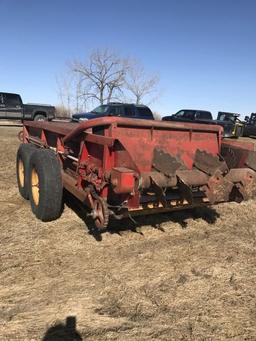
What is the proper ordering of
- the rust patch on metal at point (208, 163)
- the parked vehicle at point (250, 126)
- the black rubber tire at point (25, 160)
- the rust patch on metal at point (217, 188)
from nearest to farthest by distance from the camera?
the rust patch on metal at point (217, 188) → the rust patch on metal at point (208, 163) → the black rubber tire at point (25, 160) → the parked vehicle at point (250, 126)

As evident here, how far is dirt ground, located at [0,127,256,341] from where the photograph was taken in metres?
3.04

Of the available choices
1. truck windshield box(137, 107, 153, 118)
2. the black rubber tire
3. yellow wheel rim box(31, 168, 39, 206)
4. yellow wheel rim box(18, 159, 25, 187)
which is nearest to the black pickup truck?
truck windshield box(137, 107, 153, 118)

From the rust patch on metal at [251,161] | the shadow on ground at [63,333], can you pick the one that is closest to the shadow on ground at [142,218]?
the rust patch on metal at [251,161]

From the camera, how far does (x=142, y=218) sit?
561 cm

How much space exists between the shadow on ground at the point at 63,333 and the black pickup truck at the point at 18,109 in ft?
63.4

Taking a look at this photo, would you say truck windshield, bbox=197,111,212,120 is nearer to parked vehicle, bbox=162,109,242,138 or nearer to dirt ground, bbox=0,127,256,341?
parked vehicle, bbox=162,109,242,138

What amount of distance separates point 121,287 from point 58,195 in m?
1.78

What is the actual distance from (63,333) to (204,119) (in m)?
20.2

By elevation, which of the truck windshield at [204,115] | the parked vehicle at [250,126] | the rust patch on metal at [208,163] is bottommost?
the parked vehicle at [250,126]

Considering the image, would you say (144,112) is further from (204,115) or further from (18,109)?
(18,109)

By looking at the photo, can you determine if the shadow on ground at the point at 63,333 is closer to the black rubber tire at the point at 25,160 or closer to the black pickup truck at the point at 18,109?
the black rubber tire at the point at 25,160

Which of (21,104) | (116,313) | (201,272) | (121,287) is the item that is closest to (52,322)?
(116,313)

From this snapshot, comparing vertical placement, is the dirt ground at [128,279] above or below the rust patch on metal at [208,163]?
below

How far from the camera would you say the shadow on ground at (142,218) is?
521cm
